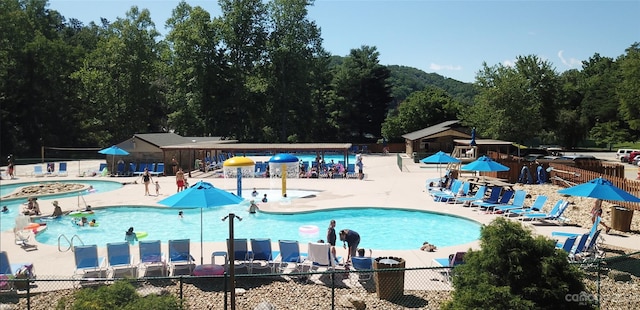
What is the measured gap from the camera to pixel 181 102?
5209 cm

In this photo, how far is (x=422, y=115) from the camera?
57.7 meters

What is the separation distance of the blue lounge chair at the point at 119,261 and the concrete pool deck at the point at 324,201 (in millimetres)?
1032

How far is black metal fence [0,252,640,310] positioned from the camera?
29.2ft

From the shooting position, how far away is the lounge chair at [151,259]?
34.9ft

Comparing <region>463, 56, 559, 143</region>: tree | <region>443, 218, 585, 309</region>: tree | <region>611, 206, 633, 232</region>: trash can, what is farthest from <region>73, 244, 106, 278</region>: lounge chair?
<region>463, 56, 559, 143</region>: tree

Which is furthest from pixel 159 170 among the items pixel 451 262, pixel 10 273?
pixel 451 262

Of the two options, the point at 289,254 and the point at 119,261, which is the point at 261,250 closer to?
the point at 289,254

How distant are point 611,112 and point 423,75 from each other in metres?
105

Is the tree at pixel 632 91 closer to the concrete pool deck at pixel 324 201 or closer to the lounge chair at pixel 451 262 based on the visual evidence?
the concrete pool deck at pixel 324 201

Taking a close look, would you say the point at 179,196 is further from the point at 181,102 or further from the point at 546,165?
the point at 181,102

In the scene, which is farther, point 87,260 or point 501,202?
point 501,202

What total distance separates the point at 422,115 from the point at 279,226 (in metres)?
43.1

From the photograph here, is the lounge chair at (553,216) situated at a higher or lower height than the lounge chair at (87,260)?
higher

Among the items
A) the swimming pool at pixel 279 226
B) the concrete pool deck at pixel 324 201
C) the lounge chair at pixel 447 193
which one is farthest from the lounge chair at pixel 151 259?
the lounge chair at pixel 447 193
